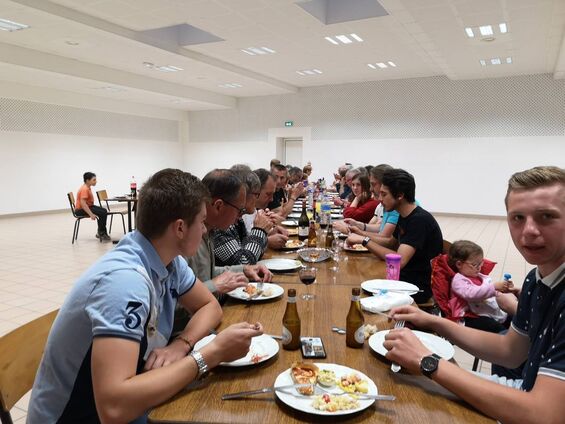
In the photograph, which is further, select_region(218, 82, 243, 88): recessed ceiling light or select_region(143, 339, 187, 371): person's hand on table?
select_region(218, 82, 243, 88): recessed ceiling light

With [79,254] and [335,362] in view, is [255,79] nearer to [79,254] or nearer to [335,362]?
[79,254]

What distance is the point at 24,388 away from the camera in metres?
1.35

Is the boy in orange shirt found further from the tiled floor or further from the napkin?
the napkin

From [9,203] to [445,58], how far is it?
10714mm

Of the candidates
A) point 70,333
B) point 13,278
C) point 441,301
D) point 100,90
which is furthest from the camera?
point 100,90

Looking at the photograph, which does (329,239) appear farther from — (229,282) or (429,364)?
(429,364)

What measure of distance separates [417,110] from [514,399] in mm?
11099

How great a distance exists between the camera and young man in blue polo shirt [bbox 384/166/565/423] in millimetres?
962

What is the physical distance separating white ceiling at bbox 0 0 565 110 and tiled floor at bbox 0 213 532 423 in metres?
3.30

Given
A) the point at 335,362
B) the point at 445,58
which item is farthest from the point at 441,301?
the point at 445,58

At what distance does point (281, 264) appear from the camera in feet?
8.00

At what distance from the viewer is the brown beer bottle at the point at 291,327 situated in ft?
4.39

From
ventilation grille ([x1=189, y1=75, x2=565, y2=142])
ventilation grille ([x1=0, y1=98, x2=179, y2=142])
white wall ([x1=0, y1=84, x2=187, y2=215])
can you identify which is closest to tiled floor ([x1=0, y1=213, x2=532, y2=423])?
white wall ([x1=0, y1=84, x2=187, y2=215])

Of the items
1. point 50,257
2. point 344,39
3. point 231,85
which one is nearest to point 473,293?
point 344,39
